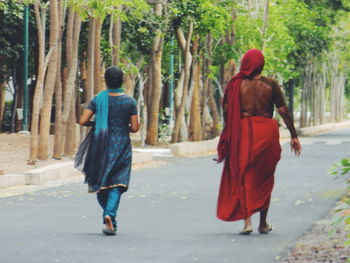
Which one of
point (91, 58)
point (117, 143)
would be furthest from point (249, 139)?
point (91, 58)

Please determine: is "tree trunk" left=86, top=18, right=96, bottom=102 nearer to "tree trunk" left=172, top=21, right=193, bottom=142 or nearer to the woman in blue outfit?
"tree trunk" left=172, top=21, right=193, bottom=142

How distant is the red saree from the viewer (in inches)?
415

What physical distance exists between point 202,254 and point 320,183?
9230mm

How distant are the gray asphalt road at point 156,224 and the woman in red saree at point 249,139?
1.19 feet

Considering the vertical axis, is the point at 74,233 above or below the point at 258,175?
below

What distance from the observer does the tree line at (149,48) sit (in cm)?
2322

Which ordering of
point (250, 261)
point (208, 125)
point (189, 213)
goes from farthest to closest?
point (208, 125), point (189, 213), point (250, 261)

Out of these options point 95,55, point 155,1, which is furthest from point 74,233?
point 155,1

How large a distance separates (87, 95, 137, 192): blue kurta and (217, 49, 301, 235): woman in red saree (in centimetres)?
101

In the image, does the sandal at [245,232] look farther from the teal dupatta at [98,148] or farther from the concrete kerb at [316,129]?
the concrete kerb at [316,129]

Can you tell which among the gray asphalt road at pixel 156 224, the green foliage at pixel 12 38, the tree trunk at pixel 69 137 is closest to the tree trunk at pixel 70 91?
the tree trunk at pixel 69 137

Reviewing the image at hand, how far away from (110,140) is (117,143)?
8 centimetres

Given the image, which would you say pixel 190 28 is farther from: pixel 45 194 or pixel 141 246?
pixel 141 246

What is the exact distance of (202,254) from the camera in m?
9.21
